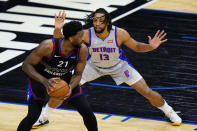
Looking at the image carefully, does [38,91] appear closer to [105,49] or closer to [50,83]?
[50,83]

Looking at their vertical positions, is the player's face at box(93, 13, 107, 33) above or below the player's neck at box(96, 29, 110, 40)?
above

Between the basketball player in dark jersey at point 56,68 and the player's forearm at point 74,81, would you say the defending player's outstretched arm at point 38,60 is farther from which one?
the player's forearm at point 74,81

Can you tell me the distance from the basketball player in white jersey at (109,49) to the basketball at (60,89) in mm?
1165

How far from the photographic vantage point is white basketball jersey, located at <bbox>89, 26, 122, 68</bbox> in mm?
7742

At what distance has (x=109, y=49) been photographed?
776cm

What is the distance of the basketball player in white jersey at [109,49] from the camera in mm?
7605

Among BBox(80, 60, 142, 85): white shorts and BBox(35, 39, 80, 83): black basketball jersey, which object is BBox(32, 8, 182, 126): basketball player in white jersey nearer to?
BBox(80, 60, 142, 85): white shorts

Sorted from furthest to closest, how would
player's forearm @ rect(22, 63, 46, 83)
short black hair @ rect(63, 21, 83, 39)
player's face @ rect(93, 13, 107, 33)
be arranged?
player's face @ rect(93, 13, 107, 33) < player's forearm @ rect(22, 63, 46, 83) < short black hair @ rect(63, 21, 83, 39)

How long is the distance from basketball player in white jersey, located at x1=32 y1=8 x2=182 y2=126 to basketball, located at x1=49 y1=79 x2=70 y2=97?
3.82ft

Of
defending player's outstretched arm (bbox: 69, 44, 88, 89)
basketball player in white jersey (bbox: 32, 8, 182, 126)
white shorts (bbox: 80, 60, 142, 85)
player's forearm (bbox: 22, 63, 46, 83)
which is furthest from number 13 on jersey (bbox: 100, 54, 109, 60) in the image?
player's forearm (bbox: 22, 63, 46, 83)

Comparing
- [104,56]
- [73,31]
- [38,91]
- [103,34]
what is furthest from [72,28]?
[104,56]

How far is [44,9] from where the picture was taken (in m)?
13.1

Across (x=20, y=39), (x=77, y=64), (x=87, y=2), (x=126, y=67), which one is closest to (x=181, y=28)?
(x=87, y=2)

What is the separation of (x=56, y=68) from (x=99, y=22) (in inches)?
44.2
